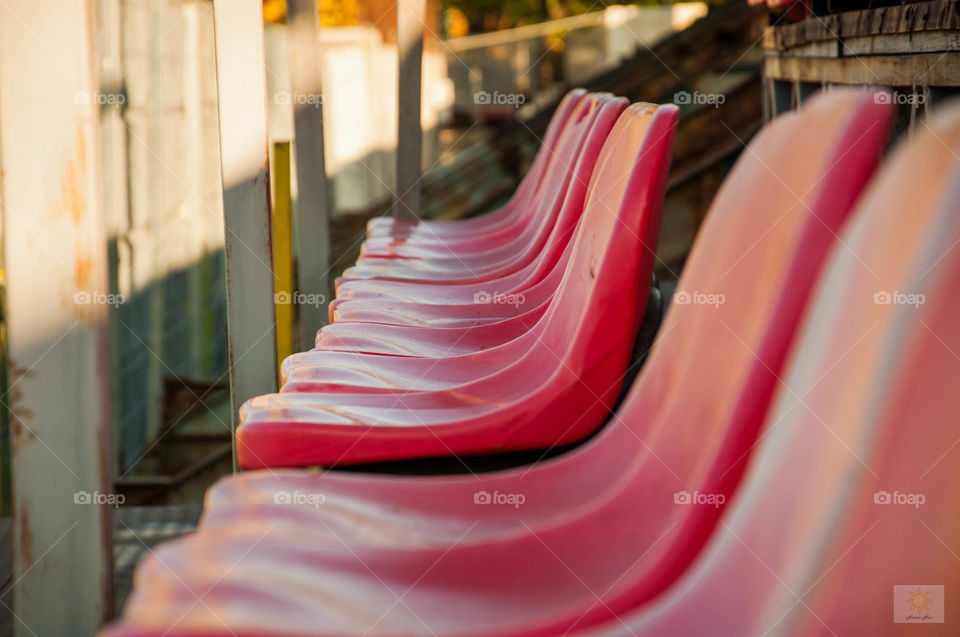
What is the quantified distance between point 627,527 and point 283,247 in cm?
256

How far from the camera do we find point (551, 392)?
1.78 metres

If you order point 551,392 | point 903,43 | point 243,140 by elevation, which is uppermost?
point 903,43

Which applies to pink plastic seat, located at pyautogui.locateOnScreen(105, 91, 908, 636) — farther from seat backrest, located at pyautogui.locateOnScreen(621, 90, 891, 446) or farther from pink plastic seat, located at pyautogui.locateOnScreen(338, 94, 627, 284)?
pink plastic seat, located at pyautogui.locateOnScreen(338, 94, 627, 284)

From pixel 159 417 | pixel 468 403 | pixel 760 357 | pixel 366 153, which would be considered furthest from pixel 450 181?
pixel 760 357

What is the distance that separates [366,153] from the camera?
12.5 metres

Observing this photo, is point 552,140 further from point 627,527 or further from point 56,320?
point 627,527

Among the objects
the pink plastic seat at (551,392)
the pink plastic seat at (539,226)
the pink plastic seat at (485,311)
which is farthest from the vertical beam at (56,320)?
the pink plastic seat at (539,226)

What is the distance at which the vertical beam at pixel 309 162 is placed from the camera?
4137 mm

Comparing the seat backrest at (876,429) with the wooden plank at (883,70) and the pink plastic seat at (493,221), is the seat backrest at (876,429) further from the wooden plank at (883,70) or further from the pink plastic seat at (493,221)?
the pink plastic seat at (493,221)

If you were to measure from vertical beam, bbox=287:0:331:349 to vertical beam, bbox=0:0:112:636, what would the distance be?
2339 millimetres

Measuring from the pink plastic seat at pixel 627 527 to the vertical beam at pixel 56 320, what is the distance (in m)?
0.52

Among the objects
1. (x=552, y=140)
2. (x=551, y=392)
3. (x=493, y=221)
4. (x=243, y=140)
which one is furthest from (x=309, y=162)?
Result: (x=551, y=392)

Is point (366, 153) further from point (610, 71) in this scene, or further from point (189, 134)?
point (189, 134)

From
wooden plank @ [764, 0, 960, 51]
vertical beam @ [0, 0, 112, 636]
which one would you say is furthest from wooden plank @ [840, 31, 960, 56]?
vertical beam @ [0, 0, 112, 636]
